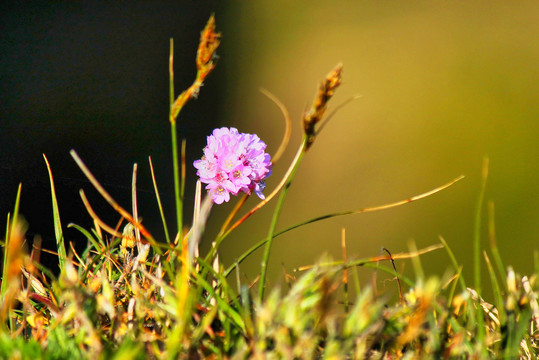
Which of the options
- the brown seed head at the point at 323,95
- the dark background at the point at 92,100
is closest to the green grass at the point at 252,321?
the brown seed head at the point at 323,95

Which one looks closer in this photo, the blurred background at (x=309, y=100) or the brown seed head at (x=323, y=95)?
the brown seed head at (x=323, y=95)

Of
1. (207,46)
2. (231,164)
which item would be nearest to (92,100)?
(231,164)

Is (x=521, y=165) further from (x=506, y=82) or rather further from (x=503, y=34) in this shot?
(x=503, y=34)

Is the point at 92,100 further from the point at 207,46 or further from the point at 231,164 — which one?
the point at 207,46

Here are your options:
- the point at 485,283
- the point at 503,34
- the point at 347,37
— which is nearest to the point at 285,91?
the point at 347,37

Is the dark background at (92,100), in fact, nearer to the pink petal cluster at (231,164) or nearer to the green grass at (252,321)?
the pink petal cluster at (231,164)
